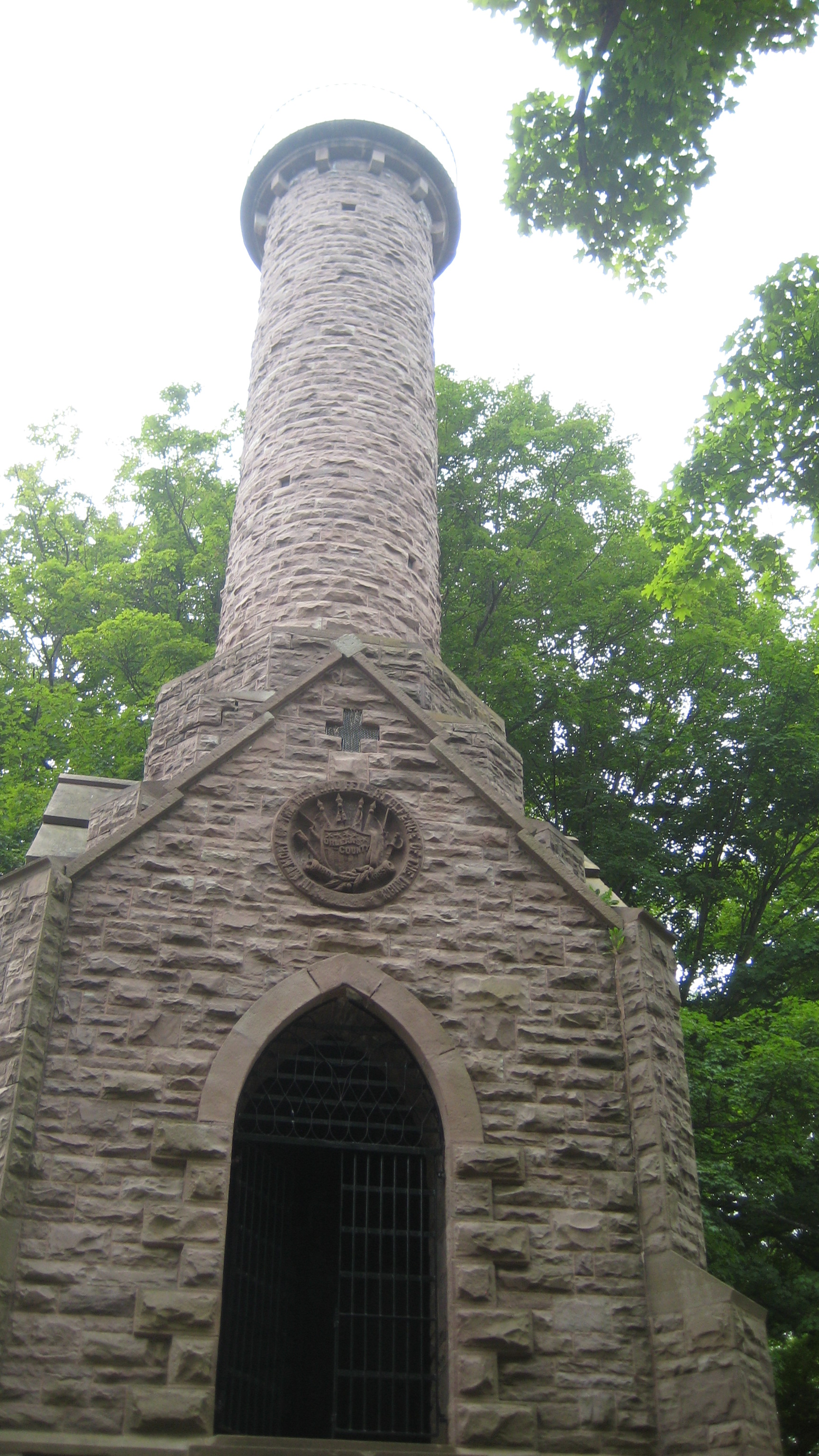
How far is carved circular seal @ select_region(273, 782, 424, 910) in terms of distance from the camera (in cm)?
727

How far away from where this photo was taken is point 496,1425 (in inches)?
225

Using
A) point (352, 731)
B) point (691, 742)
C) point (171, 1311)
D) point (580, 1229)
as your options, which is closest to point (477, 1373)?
point (580, 1229)

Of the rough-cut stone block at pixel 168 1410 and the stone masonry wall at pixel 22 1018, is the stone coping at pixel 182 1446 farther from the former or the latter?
the stone masonry wall at pixel 22 1018

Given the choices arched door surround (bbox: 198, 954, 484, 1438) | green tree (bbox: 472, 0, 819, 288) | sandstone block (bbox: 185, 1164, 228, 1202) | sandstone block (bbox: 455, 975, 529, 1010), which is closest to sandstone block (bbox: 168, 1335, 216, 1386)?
sandstone block (bbox: 185, 1164, 228, 1202)

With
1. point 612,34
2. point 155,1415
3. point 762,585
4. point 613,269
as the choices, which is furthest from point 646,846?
point 155,1415

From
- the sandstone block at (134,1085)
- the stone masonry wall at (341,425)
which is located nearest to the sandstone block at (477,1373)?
the sandstone block at (134,1085)

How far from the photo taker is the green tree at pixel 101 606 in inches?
520

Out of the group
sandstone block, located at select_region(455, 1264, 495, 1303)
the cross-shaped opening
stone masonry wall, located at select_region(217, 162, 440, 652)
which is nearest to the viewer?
sandstone block, located at select_region(455, 1264, 495, 1303)

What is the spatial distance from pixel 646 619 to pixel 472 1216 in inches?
451

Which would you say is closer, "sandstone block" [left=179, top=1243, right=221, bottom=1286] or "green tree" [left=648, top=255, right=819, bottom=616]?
"sandstone block" [left=179, top=1243, right=221, bottom=1286]

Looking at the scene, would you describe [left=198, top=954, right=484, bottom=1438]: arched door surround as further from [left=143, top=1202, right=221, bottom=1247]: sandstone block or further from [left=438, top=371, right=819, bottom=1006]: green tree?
[left=438, top=371, right=819, bottom=1006]: green tree

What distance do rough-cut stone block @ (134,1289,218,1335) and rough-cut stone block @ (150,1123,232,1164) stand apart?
0.62 metres

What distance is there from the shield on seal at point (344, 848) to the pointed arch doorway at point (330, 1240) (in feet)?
2.65

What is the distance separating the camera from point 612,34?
8008mm
